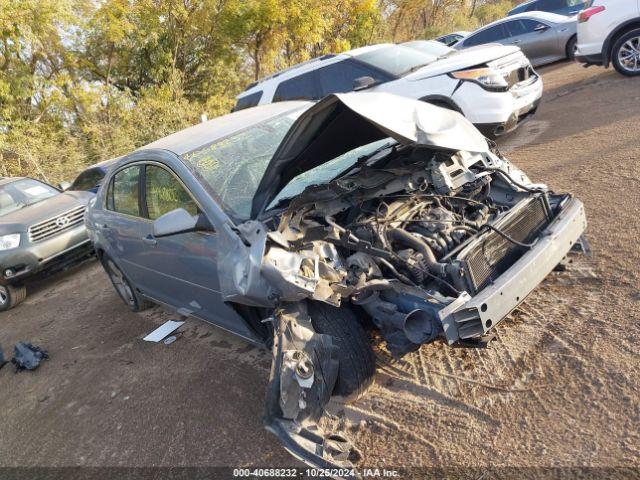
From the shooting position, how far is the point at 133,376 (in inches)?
159

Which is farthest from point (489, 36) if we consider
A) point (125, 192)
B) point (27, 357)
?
point (27, 357)

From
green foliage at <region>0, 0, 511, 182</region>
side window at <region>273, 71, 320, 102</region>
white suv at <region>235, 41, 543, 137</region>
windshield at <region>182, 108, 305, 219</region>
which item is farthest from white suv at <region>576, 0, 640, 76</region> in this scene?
green foliage at <region>0, 0, 511, 182</region>

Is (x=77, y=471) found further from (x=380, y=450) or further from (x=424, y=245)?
(x=424, y=245)

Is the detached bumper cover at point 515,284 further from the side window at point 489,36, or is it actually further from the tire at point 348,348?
the side window at point 489,36

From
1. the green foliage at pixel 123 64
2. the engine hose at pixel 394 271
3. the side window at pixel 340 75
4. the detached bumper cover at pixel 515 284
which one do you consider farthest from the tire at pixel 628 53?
the green foliage at pixel 123 64

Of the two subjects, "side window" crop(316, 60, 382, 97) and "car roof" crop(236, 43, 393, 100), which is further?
"car roof" crop(236, 43, 393, 100)

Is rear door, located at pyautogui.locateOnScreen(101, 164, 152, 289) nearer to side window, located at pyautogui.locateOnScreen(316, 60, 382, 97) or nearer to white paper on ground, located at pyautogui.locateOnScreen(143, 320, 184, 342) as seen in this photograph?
white paper on ground, located at pyautogui.locateOnScreen(143, 320, 184, 342)

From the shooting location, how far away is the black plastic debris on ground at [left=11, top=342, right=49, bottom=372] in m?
4.65

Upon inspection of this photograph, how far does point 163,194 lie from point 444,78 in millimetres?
4370

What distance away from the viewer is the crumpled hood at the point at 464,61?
6438 mm

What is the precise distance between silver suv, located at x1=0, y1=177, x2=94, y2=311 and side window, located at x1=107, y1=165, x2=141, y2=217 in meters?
2.69

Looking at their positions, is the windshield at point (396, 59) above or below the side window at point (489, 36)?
above

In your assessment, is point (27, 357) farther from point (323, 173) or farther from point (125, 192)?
point (323, 173)

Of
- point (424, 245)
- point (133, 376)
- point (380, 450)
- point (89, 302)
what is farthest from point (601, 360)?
point (89, 302)
